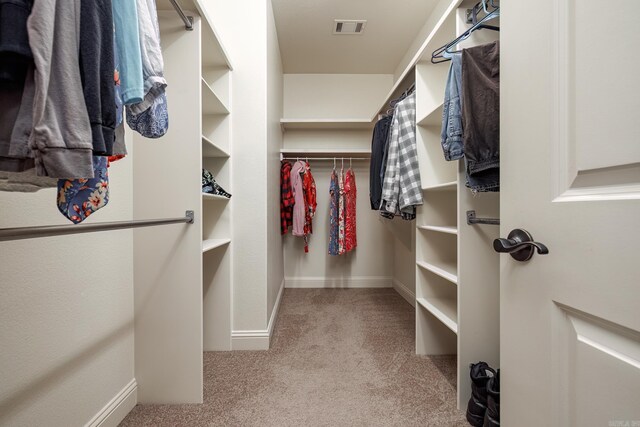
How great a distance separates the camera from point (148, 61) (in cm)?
64

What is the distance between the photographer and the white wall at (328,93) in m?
3.07

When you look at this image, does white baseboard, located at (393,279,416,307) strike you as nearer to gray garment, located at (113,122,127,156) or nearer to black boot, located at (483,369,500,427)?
black boot, located at (483,369,500,427)

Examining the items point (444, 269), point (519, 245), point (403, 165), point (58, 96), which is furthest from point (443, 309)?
point (58, 96)

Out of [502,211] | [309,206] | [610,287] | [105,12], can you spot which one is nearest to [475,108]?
[502,211]

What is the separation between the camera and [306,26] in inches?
92.2

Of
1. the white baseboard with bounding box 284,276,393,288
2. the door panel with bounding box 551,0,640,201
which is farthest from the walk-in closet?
the white baseboard with bounding box 284,276,393,288

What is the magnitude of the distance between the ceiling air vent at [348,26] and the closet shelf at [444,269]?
6.61ft

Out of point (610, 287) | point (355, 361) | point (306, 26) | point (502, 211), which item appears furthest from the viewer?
point (306, 26)

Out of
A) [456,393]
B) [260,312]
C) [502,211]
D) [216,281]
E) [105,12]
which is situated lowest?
[456,393]

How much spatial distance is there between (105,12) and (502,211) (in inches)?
35.0

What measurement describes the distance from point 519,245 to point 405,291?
230cm

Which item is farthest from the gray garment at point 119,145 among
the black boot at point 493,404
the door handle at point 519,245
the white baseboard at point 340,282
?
the white baseboard at point 340,282

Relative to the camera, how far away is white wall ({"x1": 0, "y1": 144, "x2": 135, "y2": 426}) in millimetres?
739

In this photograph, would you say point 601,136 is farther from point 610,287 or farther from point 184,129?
point 184,129
